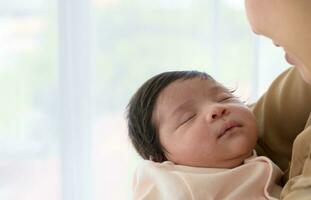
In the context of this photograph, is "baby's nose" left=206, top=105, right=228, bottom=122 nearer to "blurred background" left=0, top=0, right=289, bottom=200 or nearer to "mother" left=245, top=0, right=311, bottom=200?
"mother" left=245, top=0, right=311, bottom=200

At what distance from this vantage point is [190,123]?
46.1 inches

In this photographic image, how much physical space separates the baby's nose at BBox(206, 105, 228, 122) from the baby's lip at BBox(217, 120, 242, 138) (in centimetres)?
2

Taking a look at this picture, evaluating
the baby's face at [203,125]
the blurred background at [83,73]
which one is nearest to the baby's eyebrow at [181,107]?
the baby's face at [203,125]

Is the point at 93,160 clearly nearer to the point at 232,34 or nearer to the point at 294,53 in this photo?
the point at 232,34

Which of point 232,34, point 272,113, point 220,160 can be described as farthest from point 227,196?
point 232,34

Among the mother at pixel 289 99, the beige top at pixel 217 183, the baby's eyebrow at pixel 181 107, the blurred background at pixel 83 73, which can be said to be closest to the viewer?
the mother at pixel 289 99

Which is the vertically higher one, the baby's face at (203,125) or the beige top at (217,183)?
the baby's face at (203,125)

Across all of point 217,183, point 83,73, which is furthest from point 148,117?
point 83,73

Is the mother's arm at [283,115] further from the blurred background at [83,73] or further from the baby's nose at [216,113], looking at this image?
the blurred background at [83,73]

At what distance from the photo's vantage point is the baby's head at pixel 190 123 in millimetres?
1122

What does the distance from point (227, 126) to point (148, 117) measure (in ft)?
0.59

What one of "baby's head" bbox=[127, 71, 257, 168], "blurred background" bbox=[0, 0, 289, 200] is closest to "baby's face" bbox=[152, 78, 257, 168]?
"baby's head" bbox=[127, 71, 257, 168]

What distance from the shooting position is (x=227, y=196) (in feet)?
3.45

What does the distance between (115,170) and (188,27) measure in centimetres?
44
